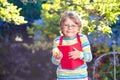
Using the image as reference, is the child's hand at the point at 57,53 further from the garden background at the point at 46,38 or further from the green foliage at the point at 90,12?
the garden background at the point at 46,38

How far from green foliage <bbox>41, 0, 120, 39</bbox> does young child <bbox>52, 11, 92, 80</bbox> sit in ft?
7.46

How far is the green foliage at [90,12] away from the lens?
21.1 ft

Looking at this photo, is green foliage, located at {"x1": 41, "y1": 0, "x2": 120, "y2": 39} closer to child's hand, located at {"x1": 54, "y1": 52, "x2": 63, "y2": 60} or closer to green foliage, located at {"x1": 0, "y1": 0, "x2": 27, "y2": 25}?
green foliage, located at {"x1": 0, "y1": 0, "x2": 27, "y2": 25}

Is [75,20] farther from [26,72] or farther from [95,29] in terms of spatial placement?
[26,72]

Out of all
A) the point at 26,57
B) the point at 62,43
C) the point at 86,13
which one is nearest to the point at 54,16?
the point at 86,13

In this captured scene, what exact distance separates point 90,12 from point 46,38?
1383 mm

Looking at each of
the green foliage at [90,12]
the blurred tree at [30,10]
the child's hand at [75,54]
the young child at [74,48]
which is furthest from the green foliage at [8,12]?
the blurred tree at [30,10]

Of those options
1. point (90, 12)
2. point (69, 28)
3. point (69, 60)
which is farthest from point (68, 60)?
point (90, 12)

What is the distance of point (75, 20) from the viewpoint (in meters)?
3.98

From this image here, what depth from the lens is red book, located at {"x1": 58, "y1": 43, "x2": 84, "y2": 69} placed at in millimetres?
3938

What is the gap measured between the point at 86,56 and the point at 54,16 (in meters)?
3.53

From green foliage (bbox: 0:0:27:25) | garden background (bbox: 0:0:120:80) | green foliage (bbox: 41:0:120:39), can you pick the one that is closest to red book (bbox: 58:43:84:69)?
green foliage (bbox: 0:0:27:25)

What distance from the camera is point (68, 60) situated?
396 cm

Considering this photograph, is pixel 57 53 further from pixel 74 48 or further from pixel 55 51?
pixel 74 48
